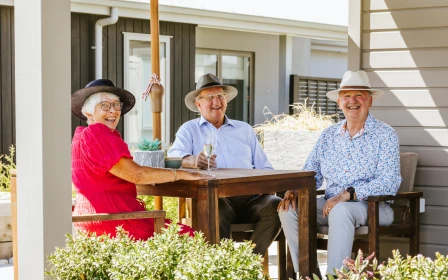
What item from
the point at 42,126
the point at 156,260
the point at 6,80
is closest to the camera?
the point at 156,260

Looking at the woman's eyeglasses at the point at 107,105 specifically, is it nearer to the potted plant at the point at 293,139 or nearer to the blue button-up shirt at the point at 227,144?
the blue button-up shirt at the point at 227,144

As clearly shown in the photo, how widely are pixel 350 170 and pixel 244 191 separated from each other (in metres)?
0.95

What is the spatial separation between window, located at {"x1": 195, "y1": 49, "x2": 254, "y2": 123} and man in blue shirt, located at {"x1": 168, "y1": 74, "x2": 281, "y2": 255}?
7413 millimetres

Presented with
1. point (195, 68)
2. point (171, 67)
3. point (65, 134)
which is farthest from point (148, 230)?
point (195, 68)

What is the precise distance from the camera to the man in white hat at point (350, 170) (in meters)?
4.29

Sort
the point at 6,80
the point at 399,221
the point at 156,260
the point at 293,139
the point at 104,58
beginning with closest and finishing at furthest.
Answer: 1. the point at 156,260
2. the point at 399,221
3. the point at 293,139
4. the point at 6,80
5. the point at 104,58

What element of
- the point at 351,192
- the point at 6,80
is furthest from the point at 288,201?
the point at 6,80

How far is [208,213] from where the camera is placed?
3621 mm

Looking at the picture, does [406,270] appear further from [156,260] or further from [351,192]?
[351,192]

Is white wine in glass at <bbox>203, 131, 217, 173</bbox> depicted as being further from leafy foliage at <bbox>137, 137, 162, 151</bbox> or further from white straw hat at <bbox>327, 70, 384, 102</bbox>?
white straw hat at <bbox>327, 70, 384, 102</bbox>

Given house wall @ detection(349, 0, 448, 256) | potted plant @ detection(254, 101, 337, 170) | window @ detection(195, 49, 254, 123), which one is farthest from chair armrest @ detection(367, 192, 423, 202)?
window @ detection(195, 49, 254, 123)

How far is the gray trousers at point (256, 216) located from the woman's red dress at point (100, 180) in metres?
0.90

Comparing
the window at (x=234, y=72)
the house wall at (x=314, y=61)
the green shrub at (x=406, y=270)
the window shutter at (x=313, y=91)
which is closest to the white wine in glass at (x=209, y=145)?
the green shrub at (x=406, y=270)

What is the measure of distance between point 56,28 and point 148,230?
1247 mm
